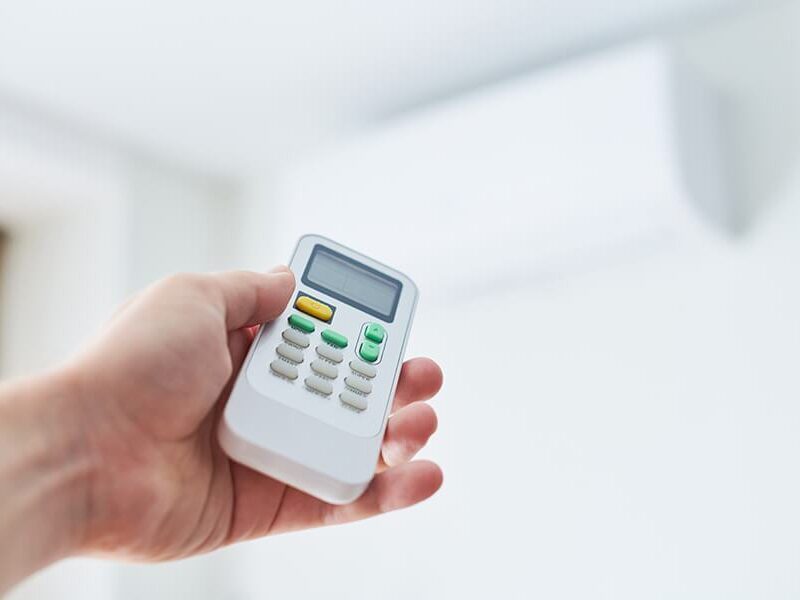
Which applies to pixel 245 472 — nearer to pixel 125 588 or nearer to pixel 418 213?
pixel 418 213

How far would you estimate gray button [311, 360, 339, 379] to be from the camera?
0.81 metres

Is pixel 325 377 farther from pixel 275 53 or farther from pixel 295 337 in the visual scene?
pixel 275 53

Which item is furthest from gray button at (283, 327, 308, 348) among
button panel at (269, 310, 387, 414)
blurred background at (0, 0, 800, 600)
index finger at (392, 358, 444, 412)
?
blurred background at (0, 0, 800, 600)

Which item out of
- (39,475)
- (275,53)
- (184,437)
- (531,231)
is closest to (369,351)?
(184,437)

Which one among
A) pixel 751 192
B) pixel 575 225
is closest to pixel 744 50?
pixel 751 192

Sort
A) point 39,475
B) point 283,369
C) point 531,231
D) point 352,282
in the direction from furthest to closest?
point 531,231 → point 352,282 → point 283,369 → point 39,475

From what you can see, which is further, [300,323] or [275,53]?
[275,53]

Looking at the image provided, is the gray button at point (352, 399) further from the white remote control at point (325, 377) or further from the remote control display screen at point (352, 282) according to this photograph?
the remote control display screen at point (352, 282)

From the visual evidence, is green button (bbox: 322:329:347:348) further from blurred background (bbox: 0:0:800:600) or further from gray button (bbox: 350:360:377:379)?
blurred background (bbox: 0:0:800:600)

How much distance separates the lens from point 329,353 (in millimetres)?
827

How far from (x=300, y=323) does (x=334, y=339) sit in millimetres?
30

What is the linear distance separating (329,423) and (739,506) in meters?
0.85

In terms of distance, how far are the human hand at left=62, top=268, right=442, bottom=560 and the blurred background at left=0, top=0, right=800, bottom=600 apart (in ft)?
2.42

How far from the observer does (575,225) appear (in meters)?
1.48
